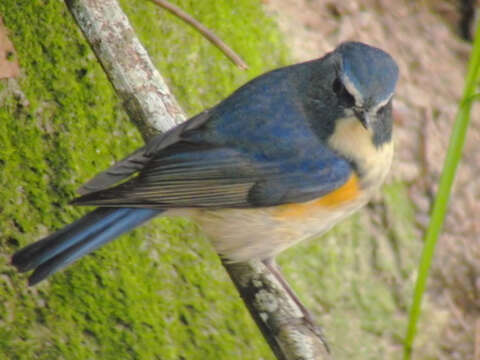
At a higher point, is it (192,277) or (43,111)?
(43,111)

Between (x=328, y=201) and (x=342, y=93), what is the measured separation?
494 mm

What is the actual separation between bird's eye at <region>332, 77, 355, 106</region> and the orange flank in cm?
37

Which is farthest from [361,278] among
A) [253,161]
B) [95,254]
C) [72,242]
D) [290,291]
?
[72,242]

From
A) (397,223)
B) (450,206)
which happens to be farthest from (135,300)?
(450,206)

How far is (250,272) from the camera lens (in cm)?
330

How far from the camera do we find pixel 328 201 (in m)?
3.26

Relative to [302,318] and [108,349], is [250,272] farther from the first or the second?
[108,349]

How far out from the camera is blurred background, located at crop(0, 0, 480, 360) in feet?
11.5

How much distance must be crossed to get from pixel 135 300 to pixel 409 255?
82.9 inches

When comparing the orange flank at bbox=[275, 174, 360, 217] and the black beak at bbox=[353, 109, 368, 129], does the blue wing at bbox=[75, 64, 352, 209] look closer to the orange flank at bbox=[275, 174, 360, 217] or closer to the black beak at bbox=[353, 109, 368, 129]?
the orange flank at bbox=[275, 174, 360, 217]

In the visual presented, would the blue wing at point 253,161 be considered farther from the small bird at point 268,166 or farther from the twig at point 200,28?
the twig at point 200,28

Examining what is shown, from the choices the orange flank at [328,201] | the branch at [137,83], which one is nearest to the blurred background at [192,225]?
the branch at [137,83]

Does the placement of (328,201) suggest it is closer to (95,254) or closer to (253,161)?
(253,161)

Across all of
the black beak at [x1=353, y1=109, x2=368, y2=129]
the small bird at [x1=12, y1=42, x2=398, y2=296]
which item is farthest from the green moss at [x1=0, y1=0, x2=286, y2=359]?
the black beak at [x1=353, y1=109, x2=368, y2=129]
